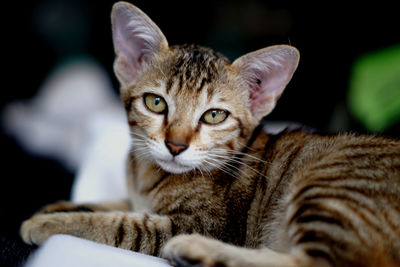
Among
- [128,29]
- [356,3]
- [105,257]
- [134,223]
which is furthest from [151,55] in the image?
[356,3]

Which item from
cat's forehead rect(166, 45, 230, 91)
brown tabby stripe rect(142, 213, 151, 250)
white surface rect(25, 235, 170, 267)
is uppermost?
cat's forehead rect(166, 45, 230, 91)

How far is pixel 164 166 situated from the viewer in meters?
1.10

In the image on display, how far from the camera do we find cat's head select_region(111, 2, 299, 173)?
1070 millimetres

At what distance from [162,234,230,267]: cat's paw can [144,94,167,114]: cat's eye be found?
0.41 meters

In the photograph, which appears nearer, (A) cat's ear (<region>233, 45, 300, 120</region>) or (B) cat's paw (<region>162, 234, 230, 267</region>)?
(B) cat's paw (<region>162, 234, 230, 267</region>)

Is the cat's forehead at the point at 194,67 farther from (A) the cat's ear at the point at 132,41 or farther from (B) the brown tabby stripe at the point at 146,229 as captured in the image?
(B) the brown tabby stripe at the point at 146,229

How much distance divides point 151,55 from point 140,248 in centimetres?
65

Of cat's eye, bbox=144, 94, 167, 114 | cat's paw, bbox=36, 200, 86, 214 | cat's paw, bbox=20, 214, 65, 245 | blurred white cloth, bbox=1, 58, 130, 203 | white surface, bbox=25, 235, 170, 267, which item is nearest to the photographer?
white surface, bbox=25, 235, 170, 267

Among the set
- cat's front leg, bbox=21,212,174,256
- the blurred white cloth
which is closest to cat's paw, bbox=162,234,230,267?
cat's front leg, bbox=21,212,174,256

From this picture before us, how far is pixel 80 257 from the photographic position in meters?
0.76

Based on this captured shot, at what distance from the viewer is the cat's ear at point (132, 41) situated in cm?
117

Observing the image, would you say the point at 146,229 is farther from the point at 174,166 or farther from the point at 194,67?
the point at 194,67

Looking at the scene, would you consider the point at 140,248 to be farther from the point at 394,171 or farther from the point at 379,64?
the point at 379,64

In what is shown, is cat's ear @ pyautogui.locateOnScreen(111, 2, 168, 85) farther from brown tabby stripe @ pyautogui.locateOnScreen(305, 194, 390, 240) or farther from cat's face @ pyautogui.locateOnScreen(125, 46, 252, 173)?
brown tabby stripe @ pyautogui.locateOnScreen(305, 194, 390, 240)
